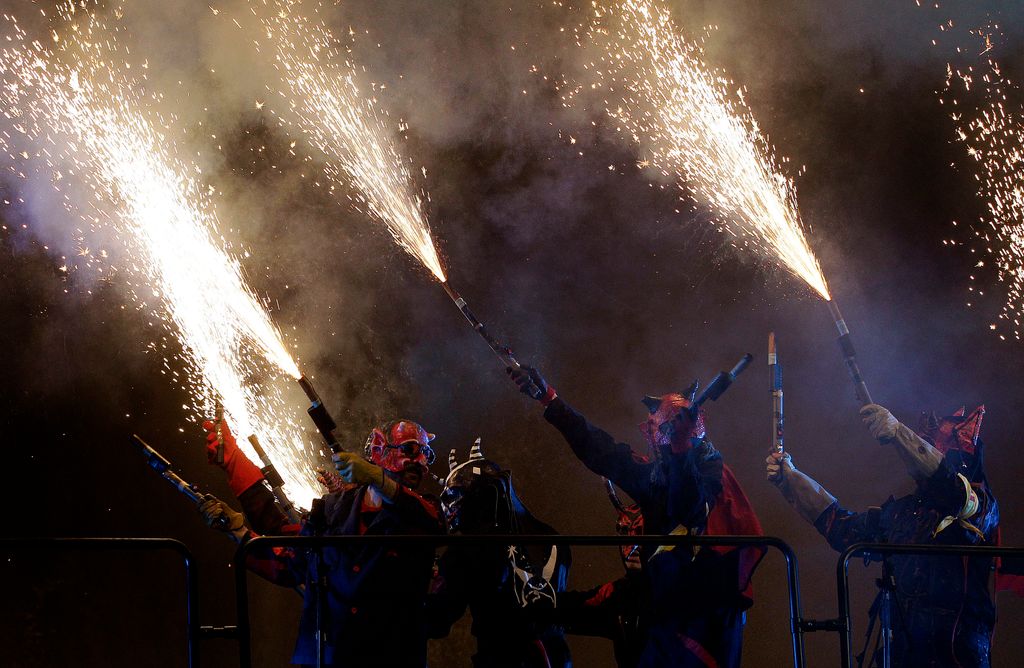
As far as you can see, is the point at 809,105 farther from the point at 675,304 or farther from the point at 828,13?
the point at 675,304

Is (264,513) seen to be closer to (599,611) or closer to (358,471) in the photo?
(358,471)

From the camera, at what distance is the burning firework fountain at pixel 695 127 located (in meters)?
7.49

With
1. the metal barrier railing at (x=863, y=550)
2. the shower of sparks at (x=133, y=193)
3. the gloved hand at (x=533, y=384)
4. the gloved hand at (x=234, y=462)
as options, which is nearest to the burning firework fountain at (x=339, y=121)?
the shower of sparks at (x=133, y=193)

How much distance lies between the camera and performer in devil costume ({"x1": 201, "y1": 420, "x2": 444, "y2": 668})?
188 inches

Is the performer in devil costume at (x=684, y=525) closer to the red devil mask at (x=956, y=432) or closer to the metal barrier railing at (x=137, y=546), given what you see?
the red devil mask at (x=956, y=432)

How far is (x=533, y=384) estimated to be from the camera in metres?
5.93

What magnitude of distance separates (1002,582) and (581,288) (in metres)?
3.53

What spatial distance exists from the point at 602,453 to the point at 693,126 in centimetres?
312

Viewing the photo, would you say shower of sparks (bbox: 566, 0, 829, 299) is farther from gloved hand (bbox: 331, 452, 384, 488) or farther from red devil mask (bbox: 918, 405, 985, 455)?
gloved hand (bbox: 331, 452, 384, 488)

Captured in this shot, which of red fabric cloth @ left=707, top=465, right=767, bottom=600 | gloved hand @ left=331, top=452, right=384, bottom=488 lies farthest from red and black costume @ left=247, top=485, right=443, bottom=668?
red fabric cloth @ left=707, top=465, right=767, bottom=600

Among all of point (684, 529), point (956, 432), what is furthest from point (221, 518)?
point (956, 432)

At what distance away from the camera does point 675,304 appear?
7.70 meters

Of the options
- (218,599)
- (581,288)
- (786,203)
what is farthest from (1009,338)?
(218,599)

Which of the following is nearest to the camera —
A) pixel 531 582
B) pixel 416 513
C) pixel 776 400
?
pixel 416 513
